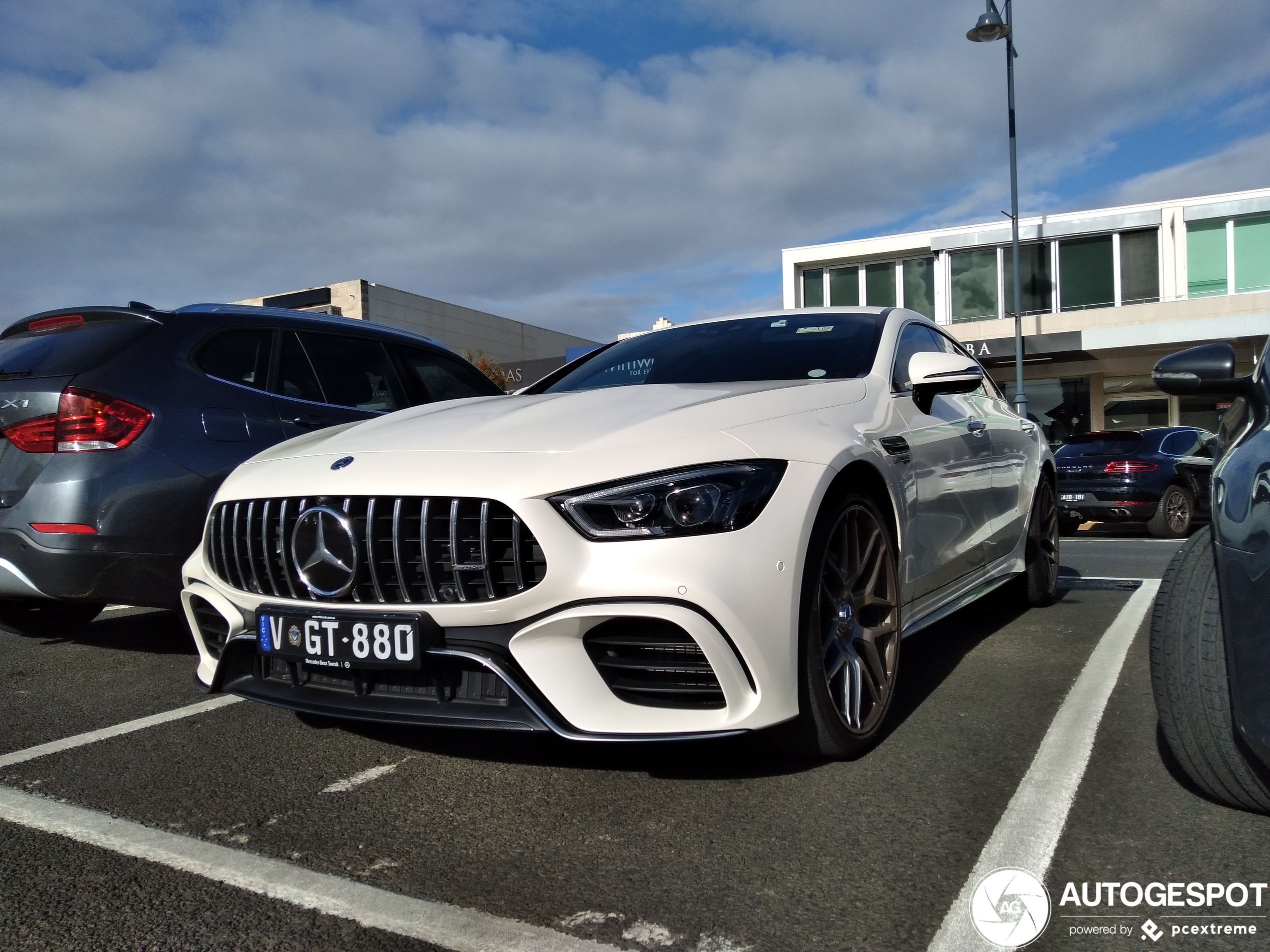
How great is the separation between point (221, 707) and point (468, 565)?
68.0 inches

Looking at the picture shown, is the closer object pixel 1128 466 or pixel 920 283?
pixel 1128 466

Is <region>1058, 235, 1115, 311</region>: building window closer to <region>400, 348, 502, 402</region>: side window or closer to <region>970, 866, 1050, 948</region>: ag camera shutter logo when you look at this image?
<region>400, 348, 502, 402</region>: side window

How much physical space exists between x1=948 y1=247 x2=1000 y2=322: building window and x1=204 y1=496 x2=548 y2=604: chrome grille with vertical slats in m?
27.1

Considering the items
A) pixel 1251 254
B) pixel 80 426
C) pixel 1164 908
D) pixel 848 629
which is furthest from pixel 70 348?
pixel 1251 254

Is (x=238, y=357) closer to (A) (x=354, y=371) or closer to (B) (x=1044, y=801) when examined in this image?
(A) (x=354, y=371)

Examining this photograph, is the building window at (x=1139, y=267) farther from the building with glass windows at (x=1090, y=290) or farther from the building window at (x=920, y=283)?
the building window at (x=920, y=283)

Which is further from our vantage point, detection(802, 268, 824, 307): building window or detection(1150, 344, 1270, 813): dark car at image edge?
detection(802, 268, 824, 307): building window

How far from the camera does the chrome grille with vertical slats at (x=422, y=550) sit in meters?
2.44

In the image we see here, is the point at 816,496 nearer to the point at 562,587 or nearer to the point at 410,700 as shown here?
the point at 562,587

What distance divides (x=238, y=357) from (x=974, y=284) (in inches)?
1028

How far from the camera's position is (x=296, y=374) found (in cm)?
469

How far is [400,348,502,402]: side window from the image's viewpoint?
18.0 ft

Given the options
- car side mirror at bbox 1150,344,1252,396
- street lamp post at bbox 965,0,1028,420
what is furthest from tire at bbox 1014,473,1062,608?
street lamp post at bbox 965,0,1028,420

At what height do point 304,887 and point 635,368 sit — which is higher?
point 635,368
